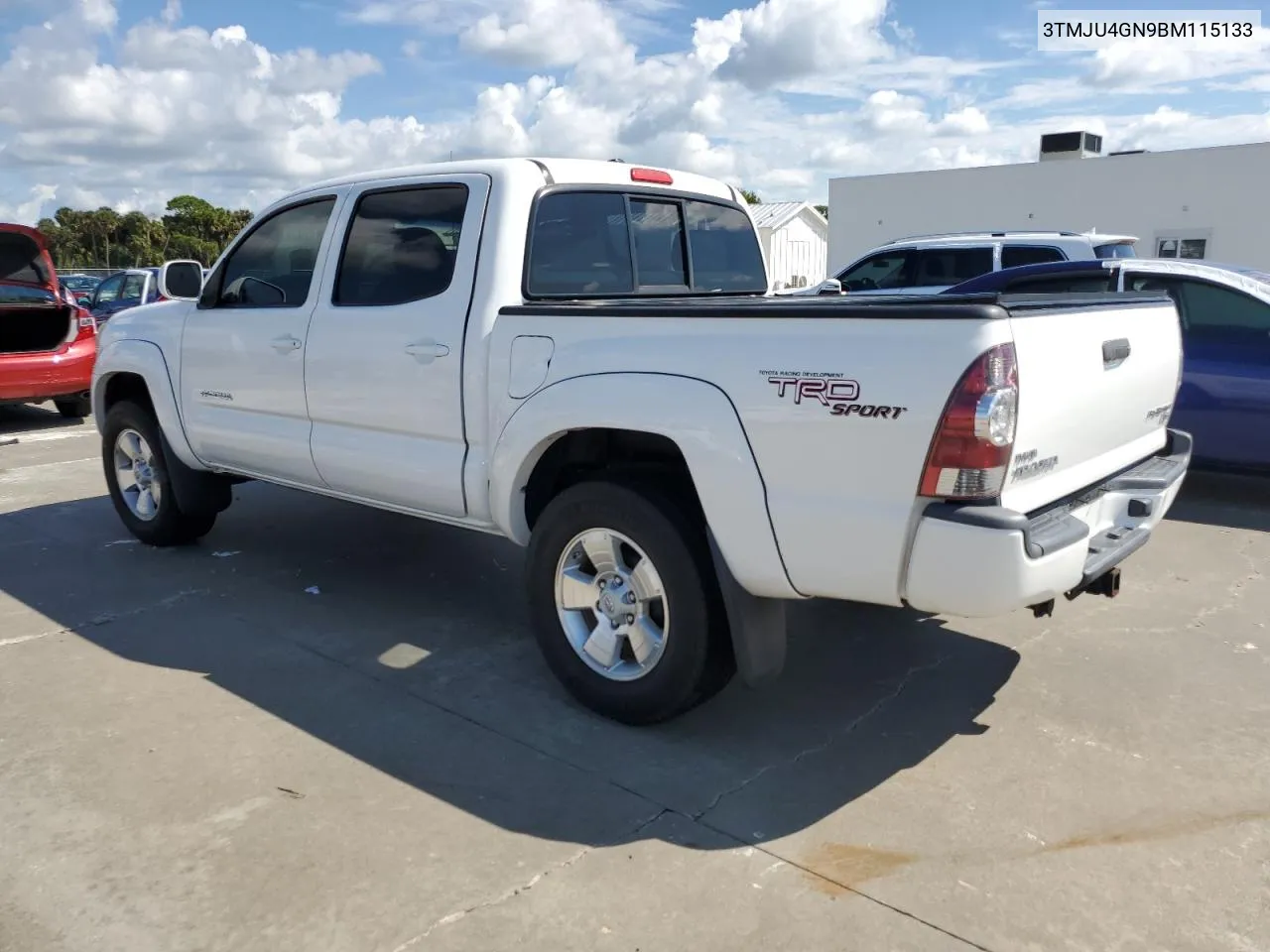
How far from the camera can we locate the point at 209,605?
5.22 meters

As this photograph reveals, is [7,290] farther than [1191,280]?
Yes

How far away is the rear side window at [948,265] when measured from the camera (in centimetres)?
1127

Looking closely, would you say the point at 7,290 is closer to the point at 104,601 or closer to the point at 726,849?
the point at 104,601

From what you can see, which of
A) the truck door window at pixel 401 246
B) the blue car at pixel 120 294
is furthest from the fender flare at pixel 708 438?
the blue car at pixel 120 294

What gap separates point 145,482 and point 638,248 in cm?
352

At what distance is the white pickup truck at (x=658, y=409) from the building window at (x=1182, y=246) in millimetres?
23333

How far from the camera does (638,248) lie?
15.7 feet

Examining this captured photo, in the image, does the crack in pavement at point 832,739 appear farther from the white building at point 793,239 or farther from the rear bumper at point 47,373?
the white building at point 793,239

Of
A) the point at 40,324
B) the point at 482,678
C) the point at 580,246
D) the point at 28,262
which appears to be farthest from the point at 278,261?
the point at 28,262

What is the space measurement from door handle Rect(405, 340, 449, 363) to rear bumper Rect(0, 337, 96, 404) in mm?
8022

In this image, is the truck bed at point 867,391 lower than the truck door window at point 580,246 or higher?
lower

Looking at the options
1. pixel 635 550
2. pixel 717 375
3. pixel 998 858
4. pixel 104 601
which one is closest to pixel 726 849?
pixel 998 858

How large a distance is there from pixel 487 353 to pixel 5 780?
2232 millimetres

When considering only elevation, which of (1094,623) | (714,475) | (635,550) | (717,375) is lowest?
(1094,623)
